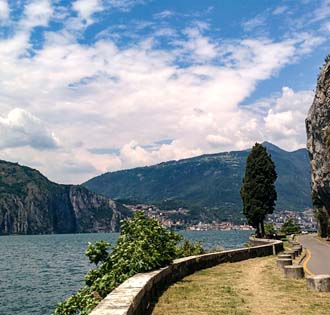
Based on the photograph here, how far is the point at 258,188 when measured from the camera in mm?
53906

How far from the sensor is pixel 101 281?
14086mm

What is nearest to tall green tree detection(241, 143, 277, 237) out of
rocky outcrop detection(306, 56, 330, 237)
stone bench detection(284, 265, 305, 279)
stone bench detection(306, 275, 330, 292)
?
rocky outcrop detection(306, 56, 330, 237)

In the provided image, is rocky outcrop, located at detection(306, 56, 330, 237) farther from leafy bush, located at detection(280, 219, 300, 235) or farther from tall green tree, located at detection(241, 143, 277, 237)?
leafy bush, located at detection(280, 219, 300, 235)

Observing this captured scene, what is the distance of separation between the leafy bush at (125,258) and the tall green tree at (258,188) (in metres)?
38.0

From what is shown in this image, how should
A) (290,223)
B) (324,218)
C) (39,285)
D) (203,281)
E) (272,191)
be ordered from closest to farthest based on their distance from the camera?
1. (203,281)
2. (39,285)
3. (272,191)
4. (324,218)
5. (290,223)

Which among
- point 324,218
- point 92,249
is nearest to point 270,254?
point 92,249

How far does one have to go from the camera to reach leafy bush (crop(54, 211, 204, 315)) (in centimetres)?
1380

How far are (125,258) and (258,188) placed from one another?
41.2 metres

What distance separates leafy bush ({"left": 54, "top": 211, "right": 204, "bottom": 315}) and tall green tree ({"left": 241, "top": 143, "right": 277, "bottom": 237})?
37981 mm

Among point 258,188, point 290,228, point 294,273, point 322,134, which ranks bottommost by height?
point 294,273

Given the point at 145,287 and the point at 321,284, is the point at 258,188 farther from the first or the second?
the point at 145,287

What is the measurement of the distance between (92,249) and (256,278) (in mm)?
6674

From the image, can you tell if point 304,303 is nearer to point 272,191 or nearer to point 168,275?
point 168,275

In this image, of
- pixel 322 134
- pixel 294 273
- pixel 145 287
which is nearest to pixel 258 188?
pixel 322 134
